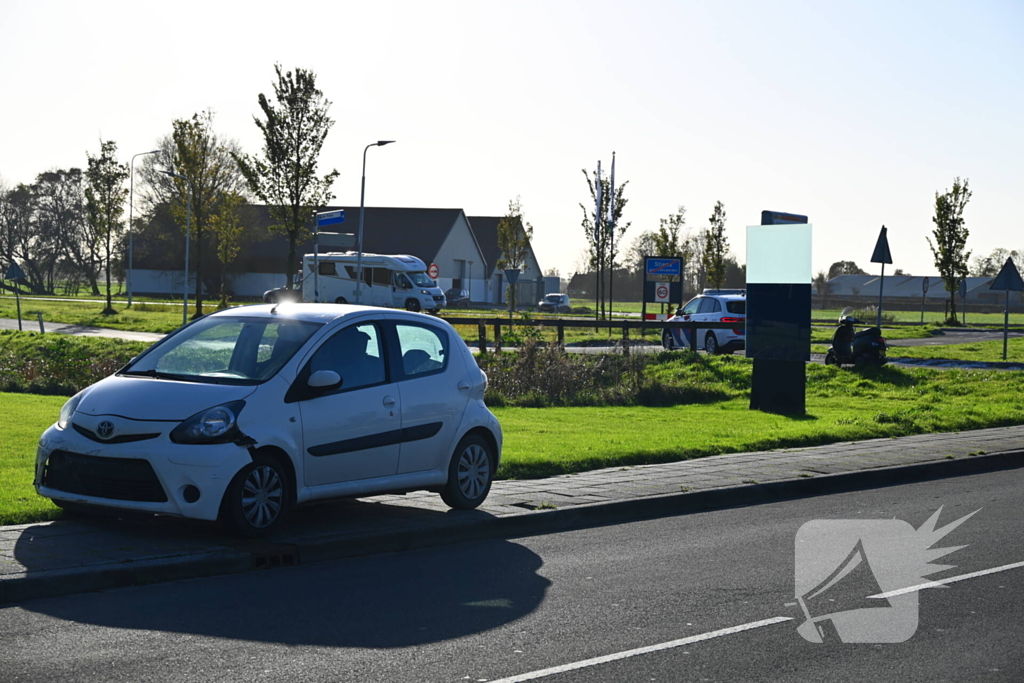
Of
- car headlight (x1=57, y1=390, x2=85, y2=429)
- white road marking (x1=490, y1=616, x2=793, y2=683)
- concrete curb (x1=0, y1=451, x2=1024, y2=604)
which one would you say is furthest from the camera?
car headlight (x1=57, y1=390, x2=85, y2=429)

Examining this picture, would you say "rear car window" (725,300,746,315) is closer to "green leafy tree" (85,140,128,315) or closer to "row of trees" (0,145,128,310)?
"green leafy tree" (85,140,128,315)

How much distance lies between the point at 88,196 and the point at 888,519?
5060 cm

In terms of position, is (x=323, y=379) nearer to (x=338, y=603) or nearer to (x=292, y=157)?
(x=338, y=603)

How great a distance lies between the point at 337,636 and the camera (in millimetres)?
5812

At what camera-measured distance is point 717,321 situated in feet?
100

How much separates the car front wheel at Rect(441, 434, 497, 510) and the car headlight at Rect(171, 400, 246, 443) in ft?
7.20

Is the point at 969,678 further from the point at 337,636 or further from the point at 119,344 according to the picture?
the point at 119,344

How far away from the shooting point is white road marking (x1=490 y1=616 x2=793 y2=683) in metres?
5.18

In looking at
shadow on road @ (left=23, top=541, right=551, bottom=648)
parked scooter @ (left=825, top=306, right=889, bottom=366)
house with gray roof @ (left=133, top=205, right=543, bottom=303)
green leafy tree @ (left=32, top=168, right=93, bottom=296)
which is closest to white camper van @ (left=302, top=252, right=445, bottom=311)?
house with gray roof @ (left=133, top=205, right=543, bottom=303)

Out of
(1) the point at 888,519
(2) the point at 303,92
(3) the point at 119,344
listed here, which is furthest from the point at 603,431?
(2) the point at 303,92

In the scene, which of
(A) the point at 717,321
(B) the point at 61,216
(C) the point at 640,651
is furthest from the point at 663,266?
(B) the point at 61,216

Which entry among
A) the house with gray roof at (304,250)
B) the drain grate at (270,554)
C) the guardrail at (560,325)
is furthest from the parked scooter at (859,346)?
the house with gray roof at (304,250)

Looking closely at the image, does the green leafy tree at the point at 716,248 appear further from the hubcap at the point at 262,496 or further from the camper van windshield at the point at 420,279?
the hubcap at the point at 262,496

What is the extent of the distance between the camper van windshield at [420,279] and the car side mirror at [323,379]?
48.8 metres
